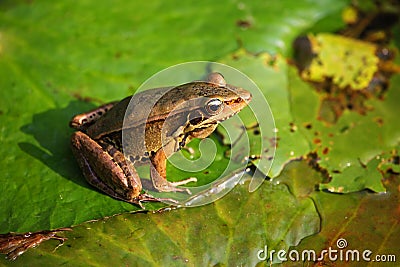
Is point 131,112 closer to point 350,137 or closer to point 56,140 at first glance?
point 56,140

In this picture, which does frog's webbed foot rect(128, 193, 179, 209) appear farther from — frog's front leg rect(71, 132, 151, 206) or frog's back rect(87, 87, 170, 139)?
frog's back rect(87, 87, 170, 139)

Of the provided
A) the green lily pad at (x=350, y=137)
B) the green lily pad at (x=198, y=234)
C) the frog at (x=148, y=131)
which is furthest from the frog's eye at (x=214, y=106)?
the green lily pad at (x=350, y=137)

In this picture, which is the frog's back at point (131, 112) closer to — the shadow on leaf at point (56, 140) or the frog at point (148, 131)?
the frog at point (148, 131)

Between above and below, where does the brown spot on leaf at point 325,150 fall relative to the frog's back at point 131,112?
below


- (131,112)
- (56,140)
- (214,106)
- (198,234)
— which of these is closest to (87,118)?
(56,140)

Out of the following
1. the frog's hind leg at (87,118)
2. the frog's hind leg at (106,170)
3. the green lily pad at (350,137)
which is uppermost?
the frog's hind leg at (87,118)

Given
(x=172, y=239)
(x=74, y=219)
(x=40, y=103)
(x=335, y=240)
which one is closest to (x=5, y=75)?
(x=40, y=103)

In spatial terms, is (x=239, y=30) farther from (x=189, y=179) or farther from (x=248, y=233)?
(x=248, y=233)
